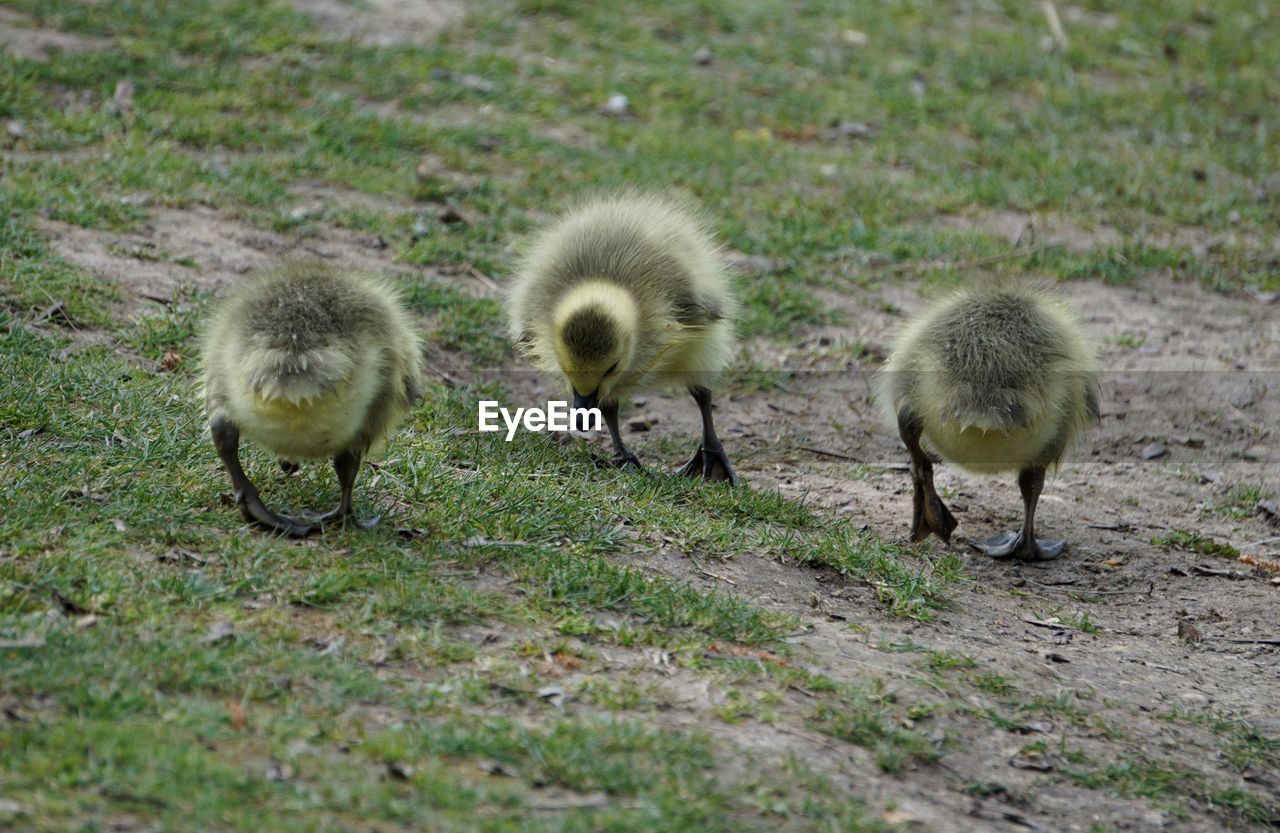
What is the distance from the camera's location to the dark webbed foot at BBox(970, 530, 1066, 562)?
21.4ft

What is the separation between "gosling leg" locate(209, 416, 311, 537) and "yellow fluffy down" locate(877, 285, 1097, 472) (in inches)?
108

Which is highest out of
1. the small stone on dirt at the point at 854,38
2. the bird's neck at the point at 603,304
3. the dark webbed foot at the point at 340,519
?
the small stone on dirt at the point at 854,38

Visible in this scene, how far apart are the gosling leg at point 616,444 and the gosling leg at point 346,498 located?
1.75m

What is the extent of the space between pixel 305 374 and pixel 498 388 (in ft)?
9.52

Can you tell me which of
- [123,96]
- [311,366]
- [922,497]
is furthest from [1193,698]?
[123,96]

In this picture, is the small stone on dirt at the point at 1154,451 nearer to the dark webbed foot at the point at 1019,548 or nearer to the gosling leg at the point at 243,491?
the dark webbed foot at the point at 1019,548

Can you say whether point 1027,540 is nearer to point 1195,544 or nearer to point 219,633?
point 1195,544

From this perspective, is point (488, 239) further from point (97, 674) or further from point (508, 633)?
point (97, 674)

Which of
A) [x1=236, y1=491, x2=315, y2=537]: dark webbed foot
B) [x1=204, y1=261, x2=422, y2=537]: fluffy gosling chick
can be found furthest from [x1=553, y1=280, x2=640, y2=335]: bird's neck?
[x1=236, y1=491, x2=315, y2=537]: dark webbed foot

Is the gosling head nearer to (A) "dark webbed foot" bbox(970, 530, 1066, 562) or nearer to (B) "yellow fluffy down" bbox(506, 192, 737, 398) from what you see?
(B) "yellow fluffy down" bbox(506, 192, 737, 398)

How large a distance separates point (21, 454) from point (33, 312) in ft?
5.64

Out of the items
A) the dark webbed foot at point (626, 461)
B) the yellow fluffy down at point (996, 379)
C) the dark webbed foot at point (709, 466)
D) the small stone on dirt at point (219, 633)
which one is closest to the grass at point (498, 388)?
the small stone on dirt at point (219, 633)

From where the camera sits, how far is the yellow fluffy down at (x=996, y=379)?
19.7ft

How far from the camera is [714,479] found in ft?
22.8
